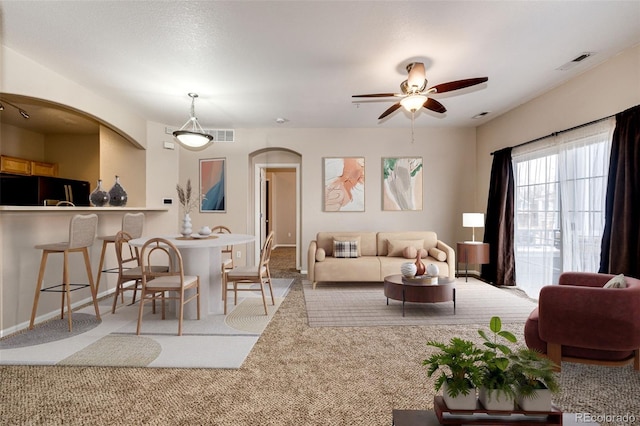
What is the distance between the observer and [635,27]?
2701mm

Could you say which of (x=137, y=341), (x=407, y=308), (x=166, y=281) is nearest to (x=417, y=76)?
(x=407, y=308)

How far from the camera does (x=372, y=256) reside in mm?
5453

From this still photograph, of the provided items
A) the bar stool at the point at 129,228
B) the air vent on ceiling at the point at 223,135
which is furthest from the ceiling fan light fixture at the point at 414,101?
the air vent on ceiling at the point at 223,135

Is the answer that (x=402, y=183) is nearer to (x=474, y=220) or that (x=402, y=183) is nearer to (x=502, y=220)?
(x=474, y=220)

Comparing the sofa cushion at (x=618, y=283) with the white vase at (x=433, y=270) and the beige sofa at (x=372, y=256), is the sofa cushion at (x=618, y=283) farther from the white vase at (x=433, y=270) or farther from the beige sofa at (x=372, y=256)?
the beige sofa at (x=372, y=256)

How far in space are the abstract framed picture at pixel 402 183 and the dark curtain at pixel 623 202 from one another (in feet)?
10.0

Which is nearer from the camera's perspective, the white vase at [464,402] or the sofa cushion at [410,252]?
the white vase at [464,402]

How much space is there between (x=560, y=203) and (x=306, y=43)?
3566 mm

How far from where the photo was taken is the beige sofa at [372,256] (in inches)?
194

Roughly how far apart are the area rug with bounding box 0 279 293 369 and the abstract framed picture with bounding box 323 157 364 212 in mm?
2821

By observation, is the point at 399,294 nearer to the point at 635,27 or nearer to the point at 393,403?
the point at 393,403

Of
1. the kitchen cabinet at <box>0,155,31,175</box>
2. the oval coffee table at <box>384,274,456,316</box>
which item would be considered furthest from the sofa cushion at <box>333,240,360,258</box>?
the kitchen cabinet at <box>0,155,31,175</box>

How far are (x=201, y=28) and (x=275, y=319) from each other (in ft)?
9.47

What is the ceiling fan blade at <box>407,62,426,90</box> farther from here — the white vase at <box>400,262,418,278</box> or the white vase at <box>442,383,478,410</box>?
the white vase at <box>442,383,478,410</box>
